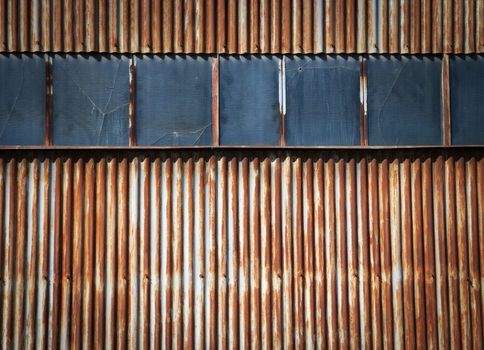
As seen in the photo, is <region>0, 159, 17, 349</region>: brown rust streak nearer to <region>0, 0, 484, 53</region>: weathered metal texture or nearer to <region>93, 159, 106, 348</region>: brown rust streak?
<region>93, 159, 106, 348</region>: brown rust streak

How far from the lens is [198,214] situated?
20.7 ft

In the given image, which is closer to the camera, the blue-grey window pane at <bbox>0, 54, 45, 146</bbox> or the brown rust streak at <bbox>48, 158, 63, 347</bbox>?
the brown rust streak at <bbox>48, 158, 63, 347</bbox>

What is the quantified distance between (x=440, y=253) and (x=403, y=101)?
219 centimetres

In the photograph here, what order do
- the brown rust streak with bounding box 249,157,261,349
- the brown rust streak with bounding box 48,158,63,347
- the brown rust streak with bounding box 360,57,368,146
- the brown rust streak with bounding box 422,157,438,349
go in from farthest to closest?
the brown rust streak with bounding box 360,57,368,146, the brown rust streak with bounding box 422,157,438,349, the brown rust streak with bounding box 249,157,261,349, the brown rust streak with bounding box 48,158,63,347

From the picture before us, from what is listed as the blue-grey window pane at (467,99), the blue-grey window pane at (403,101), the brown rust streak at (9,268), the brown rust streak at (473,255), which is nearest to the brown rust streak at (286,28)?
the blue-grey window pane at (403,101)

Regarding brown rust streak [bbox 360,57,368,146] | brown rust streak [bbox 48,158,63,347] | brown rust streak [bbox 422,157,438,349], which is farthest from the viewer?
brown rust streak [bbox 360,57,368,146]

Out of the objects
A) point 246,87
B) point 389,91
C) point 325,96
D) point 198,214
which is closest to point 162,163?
point 198,214

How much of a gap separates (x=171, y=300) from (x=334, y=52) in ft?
13.5

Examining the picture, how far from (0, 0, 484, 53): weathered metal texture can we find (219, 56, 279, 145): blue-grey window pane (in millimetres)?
226

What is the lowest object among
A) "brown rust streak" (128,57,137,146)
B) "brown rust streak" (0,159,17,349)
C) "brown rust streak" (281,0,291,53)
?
"brown rust streak" (0,159,17,349)

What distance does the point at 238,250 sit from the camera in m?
6.30

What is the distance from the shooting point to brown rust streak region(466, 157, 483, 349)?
251 inches

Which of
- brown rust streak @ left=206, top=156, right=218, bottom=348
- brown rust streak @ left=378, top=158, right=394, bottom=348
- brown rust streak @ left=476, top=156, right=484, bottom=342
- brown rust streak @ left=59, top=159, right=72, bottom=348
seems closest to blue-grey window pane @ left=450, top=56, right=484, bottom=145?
brown rust streak @ left=476, top=156, right=484, bottom=342

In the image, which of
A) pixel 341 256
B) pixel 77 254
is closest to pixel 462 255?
pixel 341 256
